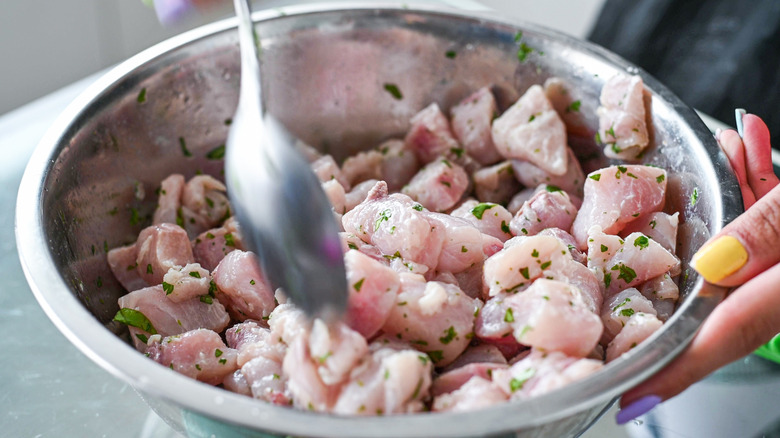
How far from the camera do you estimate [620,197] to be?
1.43 meters

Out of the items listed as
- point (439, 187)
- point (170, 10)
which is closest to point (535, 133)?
point (439, 187)

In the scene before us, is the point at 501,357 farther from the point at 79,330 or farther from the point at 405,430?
the point at 79,330

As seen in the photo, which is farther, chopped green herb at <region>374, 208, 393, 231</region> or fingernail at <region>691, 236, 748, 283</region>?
chopped green herb at <region>374, 208, 393, 231</region>

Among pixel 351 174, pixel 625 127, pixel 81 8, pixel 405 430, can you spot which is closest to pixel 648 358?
pixel 405 430

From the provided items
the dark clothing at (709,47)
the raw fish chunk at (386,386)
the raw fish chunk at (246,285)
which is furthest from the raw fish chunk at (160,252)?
the dark clothing at (709,47)

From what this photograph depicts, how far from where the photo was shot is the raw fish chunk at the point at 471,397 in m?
1.01

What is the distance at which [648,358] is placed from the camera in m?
0.98

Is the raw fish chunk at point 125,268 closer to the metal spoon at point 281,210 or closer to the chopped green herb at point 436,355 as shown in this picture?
the metal spoon at point 281,210

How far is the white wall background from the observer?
2.81 metres

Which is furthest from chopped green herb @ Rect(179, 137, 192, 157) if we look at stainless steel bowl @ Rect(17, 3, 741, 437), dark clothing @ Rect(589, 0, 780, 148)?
dark clothing @ Rect(589, 0, 780, 148)

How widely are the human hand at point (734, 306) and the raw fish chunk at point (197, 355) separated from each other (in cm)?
64

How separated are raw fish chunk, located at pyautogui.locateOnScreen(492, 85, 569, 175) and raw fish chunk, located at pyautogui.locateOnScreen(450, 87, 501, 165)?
0.05 meters

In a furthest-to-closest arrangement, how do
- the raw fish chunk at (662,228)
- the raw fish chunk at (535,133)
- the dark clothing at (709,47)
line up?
the dark clothing at (709,47), the raw fish chunk at (535,133), the raw fish chunk at (662,228)

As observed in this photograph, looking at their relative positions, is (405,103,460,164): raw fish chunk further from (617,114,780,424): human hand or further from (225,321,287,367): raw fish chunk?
(617,114,780,424): human hand
